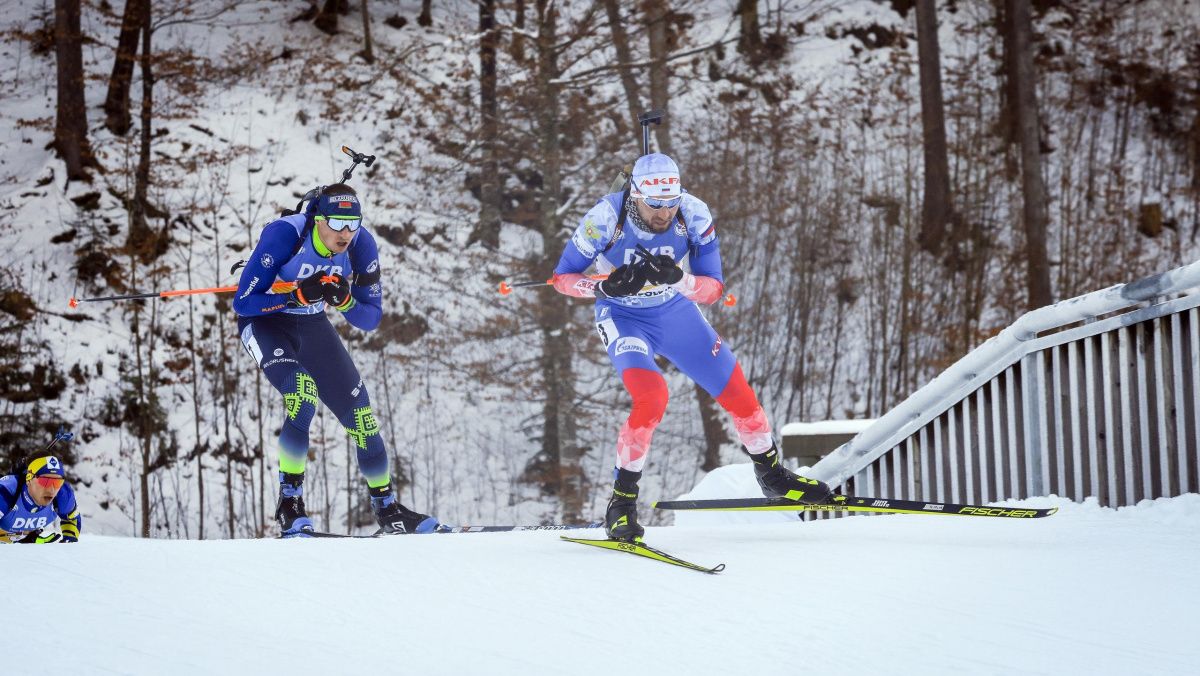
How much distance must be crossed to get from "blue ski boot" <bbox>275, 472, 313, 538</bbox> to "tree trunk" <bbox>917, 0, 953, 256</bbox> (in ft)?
41.2

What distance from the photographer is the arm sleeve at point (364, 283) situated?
5996 mm

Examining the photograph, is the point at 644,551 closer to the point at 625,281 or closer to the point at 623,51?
the point at 625,281

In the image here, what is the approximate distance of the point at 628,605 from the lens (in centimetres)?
384

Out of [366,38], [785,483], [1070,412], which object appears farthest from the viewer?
[366,38]

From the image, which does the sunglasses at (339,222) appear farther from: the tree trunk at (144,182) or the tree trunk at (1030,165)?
Answer: the tree trunk at (1030,165)

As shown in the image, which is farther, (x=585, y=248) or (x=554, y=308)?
(x=554, y=308)

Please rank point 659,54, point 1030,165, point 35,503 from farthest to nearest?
point 1030,165 < point 659,54 < point 35,503

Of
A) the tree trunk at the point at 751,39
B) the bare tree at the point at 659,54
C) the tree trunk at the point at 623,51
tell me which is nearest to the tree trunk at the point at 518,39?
the tree trunk at the point at 623,51

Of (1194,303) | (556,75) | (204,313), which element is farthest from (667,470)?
(1194,303)

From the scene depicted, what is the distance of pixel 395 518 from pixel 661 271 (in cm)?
221

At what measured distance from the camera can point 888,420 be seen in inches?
271

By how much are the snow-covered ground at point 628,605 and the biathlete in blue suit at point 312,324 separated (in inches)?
33.1

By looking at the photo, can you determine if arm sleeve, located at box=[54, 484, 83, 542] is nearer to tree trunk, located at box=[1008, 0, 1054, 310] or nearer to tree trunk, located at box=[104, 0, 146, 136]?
tree trunk, located at box=[104, 0, 146, 136]

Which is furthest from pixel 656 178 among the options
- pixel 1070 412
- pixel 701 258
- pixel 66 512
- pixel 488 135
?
pixel 488 135
